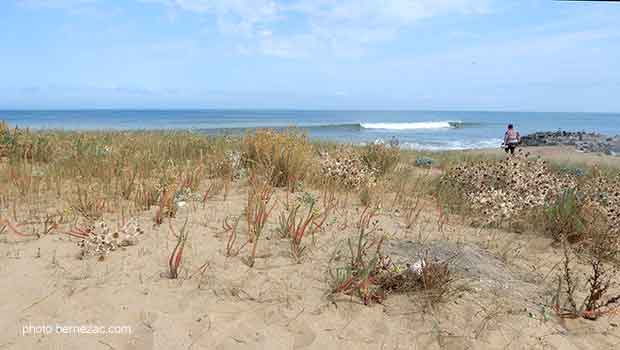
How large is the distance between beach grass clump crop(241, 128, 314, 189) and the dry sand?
6.51 feet

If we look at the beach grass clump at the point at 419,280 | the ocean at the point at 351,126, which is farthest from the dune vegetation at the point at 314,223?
the ocean at the point at 351,126

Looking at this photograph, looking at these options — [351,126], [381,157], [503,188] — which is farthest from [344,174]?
[351,126]

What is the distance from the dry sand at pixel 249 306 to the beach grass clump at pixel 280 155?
1985mm

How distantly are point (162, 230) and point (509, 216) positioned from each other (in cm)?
370

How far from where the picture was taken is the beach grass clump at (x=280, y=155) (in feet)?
17.2

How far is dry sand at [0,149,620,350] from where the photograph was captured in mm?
2252

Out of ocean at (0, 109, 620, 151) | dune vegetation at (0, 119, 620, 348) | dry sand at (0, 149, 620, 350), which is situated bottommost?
dry sand at (0, 149, 620, 350)

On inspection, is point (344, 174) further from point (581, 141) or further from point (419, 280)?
point (581, 141)

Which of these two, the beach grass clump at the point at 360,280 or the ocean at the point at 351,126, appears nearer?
the beach grass clump at the point at 360,280

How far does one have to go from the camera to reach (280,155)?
5391 mm

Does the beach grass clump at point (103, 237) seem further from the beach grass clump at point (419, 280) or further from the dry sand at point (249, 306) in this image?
the beach grass clump at point (419, 280)

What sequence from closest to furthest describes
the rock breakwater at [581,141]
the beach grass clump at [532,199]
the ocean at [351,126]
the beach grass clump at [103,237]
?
the beach grass clump at [103,237] < the beach grass clump at [532,199] < the rock breakwater at [581,141] < the ocean at [351,126]

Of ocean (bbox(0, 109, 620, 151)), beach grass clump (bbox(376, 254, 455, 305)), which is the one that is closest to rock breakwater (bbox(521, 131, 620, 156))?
ocean (bbox(0, 109, 620, 151))

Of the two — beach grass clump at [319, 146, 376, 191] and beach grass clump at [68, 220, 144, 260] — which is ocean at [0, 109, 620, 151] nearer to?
beach grass clump at [319, 146, 376, 191]
